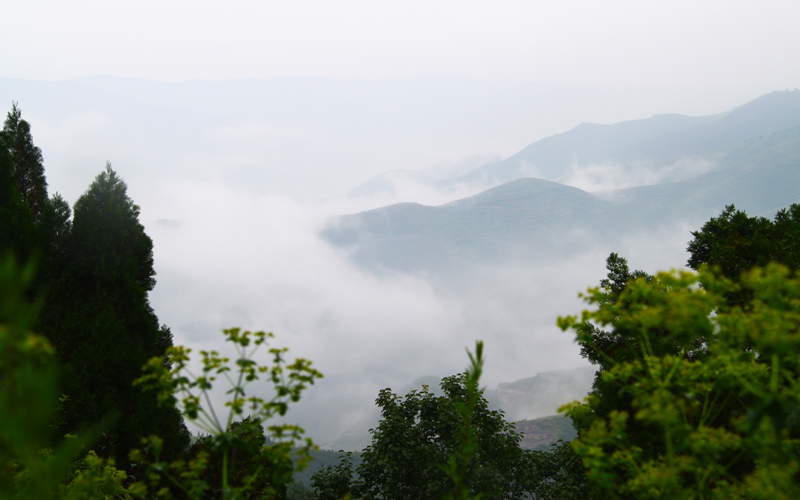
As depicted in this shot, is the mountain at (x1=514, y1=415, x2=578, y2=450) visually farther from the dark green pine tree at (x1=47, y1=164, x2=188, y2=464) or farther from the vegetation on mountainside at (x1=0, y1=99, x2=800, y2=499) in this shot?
the dark green pine tree at (x1=47, y1=164, x2=188, y2=464)

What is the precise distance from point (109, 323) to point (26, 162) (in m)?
8.29

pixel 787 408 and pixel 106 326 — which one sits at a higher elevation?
pixel 106 326

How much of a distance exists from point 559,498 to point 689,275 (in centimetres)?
1607

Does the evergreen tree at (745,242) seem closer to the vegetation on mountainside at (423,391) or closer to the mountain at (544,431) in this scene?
the vegetation on mountainside at (423,391)

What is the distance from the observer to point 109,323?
629 inches

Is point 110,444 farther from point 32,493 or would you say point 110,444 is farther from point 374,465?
point 32,493

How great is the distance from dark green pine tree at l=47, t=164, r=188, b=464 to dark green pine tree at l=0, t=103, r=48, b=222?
105 inches

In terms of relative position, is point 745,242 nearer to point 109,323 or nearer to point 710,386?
point 710,386

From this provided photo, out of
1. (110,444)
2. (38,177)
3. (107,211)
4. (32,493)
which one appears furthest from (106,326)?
(32,493)

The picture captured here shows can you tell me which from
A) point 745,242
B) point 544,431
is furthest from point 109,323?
point 544,431

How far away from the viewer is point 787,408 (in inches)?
140

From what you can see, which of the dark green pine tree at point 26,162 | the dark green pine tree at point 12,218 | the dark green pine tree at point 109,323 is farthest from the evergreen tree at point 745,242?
the dark green pine tree at point 26,162

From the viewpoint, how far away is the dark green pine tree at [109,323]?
1521 cm

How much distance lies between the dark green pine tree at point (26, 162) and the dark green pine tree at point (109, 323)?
266 centimetres
